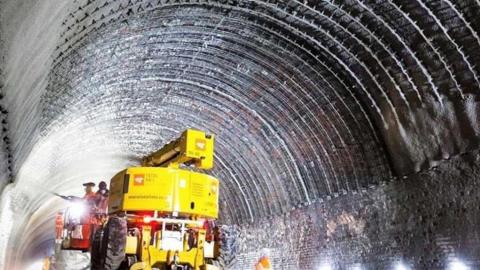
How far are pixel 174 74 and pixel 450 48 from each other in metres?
7.00

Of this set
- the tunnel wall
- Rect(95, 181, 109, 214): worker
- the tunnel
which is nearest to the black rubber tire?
the tunnel

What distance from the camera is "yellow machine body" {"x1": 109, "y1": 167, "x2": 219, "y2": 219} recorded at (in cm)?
852

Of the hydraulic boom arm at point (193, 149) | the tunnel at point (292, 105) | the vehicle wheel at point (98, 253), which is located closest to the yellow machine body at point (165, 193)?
the hydraulic boom arm at point (193, 149)

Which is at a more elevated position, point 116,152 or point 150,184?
point 116,152

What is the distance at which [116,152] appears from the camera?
19.2m

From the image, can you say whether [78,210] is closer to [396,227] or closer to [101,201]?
[101,201]

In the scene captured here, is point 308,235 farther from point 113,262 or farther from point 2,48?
point 2,48

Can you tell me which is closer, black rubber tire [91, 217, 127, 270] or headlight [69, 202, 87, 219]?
black rubber tire [91, 217, 127, 270]

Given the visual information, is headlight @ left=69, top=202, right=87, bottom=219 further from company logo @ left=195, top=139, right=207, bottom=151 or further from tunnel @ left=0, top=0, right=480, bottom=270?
company logo @ left=195, top=139, right=207, bottom=151

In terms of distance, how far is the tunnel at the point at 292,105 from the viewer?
Result: 7.41 m

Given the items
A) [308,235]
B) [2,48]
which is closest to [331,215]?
[308,235]

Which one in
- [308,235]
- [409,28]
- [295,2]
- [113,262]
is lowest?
[113,262]

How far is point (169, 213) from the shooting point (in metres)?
8.69

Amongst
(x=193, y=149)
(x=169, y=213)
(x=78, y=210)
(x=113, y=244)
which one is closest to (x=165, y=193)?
(x=169, y=213)
